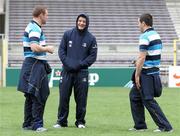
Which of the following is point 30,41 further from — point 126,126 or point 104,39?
point 104,39

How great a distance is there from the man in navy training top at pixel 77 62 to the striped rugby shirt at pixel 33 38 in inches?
27.2

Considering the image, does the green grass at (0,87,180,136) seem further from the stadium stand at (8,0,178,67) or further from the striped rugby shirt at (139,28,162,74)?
the stadium stand at (8,0,178,67)

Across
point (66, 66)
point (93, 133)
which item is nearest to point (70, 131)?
point (93, 133)

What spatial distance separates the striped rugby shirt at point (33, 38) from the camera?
10.0 metres

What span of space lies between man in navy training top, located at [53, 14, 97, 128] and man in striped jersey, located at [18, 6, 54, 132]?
0.65 metres

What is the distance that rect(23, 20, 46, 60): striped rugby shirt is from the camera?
1004 cm

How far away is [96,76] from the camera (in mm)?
26938

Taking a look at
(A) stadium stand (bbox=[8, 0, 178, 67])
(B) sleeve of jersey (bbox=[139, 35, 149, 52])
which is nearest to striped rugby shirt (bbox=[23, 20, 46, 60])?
(B) sleeve of jersey (bbox=[139, 35, 149, 52])

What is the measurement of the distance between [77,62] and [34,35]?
42.7 inches

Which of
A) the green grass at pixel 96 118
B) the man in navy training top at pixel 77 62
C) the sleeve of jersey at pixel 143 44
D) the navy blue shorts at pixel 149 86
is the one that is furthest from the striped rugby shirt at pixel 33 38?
the navy blue shorts at pixel 149 86

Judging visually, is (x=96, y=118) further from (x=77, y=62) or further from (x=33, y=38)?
(x=33, y=38)

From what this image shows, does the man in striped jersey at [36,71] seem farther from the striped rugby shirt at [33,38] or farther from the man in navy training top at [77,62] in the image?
the man in navy training top at [77,62]

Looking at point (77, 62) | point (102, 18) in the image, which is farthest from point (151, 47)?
point (102, 18)

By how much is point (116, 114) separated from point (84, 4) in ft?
79.0
